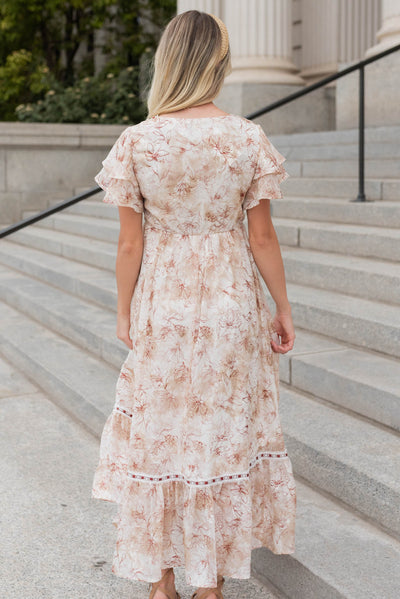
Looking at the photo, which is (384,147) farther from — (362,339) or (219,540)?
(219,540)

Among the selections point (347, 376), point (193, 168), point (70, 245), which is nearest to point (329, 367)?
point (347, 376)

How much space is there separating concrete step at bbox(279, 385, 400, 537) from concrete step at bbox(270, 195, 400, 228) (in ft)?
6.37

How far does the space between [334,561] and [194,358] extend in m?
0.90

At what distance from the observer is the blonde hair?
2332mm

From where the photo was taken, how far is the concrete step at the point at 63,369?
466cm

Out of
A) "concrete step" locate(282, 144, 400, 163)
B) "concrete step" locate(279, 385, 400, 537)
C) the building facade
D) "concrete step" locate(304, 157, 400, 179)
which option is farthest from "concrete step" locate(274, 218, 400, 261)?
the building facade

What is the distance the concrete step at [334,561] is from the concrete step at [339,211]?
2.65 m

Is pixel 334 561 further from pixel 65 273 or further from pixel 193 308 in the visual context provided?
pixel 65 273

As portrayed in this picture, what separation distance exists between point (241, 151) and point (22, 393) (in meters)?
3.38

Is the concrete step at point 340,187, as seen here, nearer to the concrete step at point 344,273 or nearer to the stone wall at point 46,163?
the concrete step at point 344,273

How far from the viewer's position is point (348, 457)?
3254mm

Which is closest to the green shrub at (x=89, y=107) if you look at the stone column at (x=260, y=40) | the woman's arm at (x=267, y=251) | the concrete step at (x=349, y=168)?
the stone column at (x=260, y=40)

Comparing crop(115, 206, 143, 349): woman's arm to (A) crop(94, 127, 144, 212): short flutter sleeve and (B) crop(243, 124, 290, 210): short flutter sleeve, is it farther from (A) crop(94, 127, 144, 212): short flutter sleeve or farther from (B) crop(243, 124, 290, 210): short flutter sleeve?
(B) crop(243, 124, 290, 210): short flutter sleeve

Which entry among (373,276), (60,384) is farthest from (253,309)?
(60,384)
